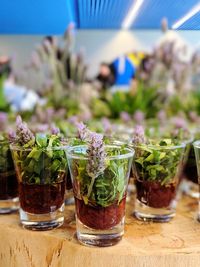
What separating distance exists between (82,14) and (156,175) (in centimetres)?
39

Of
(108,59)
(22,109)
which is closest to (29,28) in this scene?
(22,109)

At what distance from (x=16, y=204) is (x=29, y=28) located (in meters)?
0.42

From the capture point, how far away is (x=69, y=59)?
2129 mm

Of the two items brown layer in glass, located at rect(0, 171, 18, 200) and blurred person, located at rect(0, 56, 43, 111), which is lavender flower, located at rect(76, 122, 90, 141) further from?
blurred person, located at rect(0, 56, 43, 111)

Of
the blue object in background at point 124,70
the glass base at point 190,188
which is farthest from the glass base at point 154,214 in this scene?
the blue object in background at point 124,70

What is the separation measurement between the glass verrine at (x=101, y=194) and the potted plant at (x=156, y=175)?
90 mm

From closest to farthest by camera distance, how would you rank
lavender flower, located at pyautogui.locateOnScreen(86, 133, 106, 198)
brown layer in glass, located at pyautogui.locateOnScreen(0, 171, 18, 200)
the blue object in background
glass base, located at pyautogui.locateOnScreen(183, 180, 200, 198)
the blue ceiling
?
lavender flower, located at pyautogui.locateOnScreen(86, 133, 106, 198) < the blue ceiling < brown layer in glass, located at pyautogui.locateOnScreen(0, 171, 18, 200) < glass base, located at pyautogui.locateOnScreen(183, 180, 200, 198) < the blue object in background

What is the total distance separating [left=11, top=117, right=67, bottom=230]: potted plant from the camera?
0.83 metres

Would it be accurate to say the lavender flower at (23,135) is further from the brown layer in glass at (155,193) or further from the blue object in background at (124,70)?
the blue object in background at (124,70)

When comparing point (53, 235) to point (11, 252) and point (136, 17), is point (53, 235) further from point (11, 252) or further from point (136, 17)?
point (136, 17)

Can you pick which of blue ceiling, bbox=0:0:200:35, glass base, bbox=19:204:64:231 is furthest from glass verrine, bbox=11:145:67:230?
blue ceiling, bbox=0:0:200:35

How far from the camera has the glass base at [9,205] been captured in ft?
3.18

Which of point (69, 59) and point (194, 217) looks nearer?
point (194, 217)

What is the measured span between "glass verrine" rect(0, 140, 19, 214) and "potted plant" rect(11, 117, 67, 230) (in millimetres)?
91
